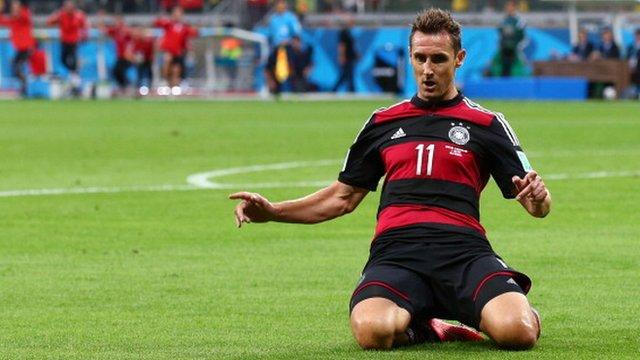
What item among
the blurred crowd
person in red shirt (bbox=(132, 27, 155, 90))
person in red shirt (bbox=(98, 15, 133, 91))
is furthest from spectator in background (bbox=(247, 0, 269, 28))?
person in red shirt (bbox=(98, 15, 133, 91))

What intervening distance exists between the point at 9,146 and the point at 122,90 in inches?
1022

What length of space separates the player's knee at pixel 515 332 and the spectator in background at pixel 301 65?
3878 centimetres

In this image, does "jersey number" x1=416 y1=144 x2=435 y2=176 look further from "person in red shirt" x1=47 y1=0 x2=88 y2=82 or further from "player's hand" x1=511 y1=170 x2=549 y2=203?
"person in red shirt" x1=47 y1=0 x2=88 y2=82

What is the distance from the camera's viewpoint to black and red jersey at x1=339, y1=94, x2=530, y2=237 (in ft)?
26.5

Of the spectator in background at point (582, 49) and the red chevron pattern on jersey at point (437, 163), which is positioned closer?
the red chevron pattern on jersey at point (437, 163)

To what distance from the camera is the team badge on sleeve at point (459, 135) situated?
8.14 m

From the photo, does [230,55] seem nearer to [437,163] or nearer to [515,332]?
[437,163]

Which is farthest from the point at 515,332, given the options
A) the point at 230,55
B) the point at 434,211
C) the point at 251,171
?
the point at 230,55

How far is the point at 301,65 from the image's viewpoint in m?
47.5

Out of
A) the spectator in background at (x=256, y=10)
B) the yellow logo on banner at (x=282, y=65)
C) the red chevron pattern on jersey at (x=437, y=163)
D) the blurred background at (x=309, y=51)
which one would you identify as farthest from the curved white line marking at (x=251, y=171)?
the spectator in background at (x=256, y=10)

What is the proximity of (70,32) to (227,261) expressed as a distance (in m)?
35.5

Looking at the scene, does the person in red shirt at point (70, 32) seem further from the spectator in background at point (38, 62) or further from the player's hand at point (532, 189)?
the player's hand at point (532, 189)

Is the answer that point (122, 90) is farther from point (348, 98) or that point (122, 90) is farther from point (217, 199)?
point (217, 199)

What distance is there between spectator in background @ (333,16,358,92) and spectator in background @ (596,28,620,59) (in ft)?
21.6
